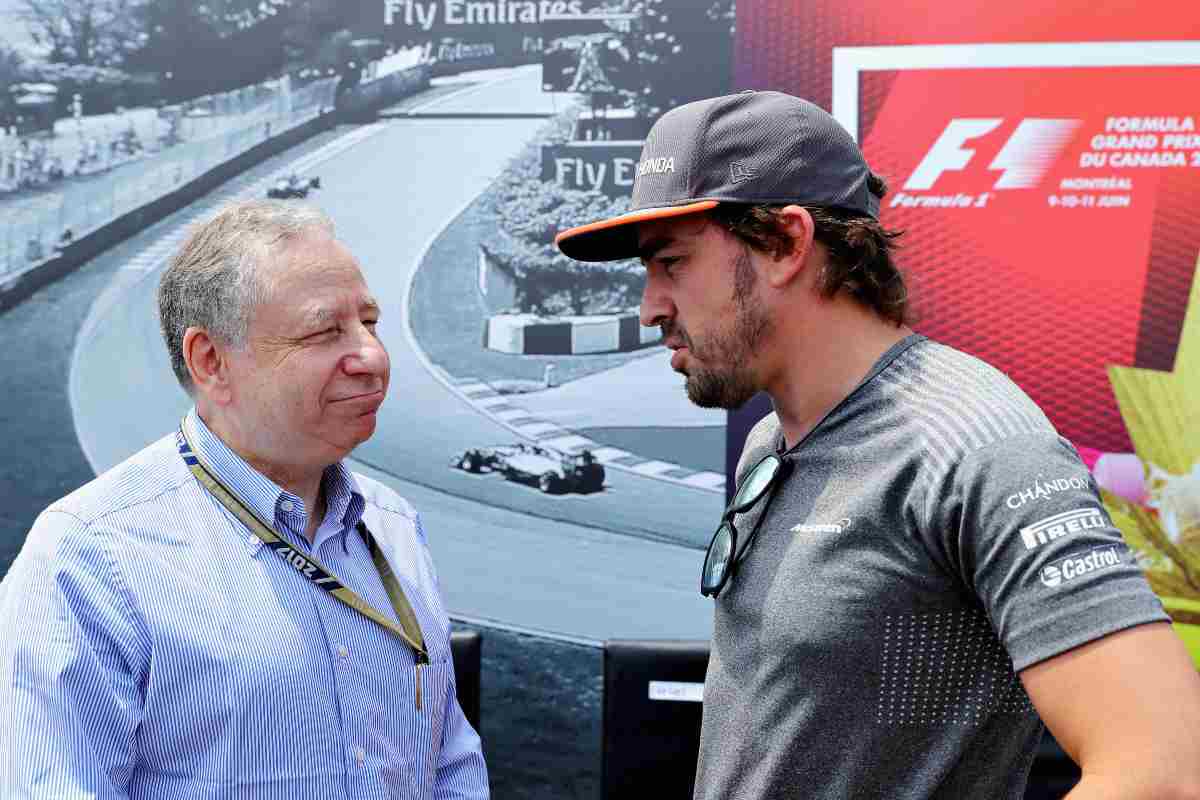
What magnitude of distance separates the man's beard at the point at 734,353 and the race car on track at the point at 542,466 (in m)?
1.22

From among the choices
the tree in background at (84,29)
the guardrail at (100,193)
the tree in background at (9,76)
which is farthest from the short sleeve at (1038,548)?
the tree in background at (9,76)

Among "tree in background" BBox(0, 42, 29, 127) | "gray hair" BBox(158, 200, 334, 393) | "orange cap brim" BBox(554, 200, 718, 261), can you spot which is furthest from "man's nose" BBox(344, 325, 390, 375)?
"tree in background" BBox(0, 42, 29, 127)

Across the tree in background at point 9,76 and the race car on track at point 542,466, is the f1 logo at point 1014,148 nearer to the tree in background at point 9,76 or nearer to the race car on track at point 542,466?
the race car on track at point 542,466

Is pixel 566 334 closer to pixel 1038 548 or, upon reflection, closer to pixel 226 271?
pixel 226 271

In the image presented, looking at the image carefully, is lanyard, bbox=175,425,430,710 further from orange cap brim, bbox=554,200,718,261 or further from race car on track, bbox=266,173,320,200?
race car on track, bbox=266,173,320,200

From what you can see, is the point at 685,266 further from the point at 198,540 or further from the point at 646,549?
the point at 646,549

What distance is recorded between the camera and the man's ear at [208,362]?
1.44 meters

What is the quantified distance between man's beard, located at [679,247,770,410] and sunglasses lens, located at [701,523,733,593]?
0.50ft

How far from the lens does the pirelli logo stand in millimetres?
994

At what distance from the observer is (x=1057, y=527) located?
100 cm

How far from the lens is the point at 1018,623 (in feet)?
3.30

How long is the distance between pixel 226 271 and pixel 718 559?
0.70m


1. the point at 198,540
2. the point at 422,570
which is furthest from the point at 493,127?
the point at 198,540

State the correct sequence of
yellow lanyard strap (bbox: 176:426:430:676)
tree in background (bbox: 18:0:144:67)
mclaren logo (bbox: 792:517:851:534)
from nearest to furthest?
1. mclaren logo (bbox: 792:517:851:534)
2. yellow lanyard strap (bbox: 176:426:430:676)
3. tree in background (bbox: 18:0:144:67)
